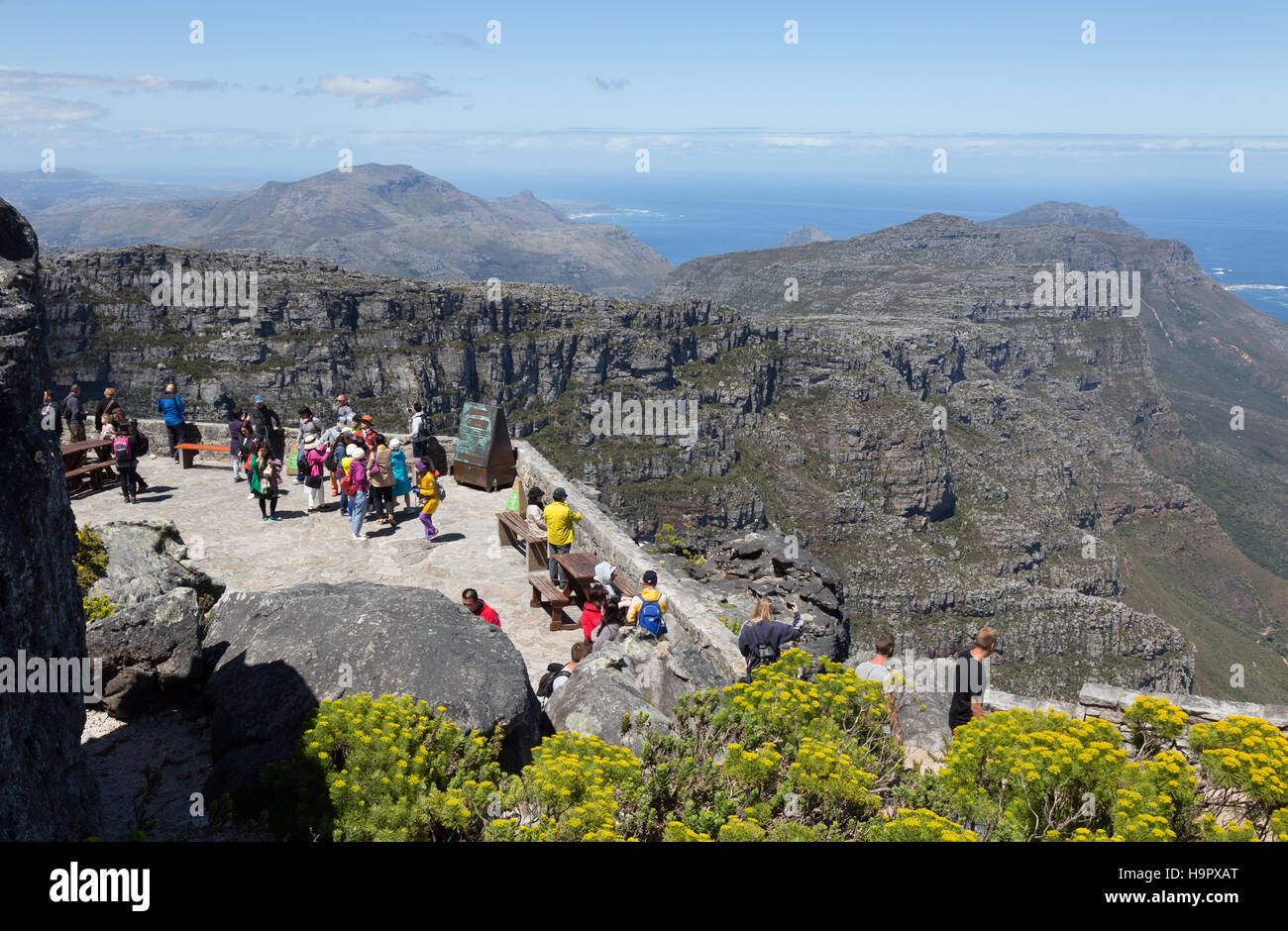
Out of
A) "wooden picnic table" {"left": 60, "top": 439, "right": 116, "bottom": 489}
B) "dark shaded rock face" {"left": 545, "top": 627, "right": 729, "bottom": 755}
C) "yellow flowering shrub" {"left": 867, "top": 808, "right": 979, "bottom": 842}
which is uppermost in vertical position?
"wooden picnic table" {"left": 60, "top": 439, "right": 116, "bottom": 489}

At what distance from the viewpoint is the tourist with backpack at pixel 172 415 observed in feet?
63.0

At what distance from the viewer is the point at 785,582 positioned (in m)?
14.1

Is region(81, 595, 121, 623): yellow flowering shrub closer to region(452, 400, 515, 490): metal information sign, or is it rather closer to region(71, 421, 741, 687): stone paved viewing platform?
region(71, 421, 741, 687): stone paved viewing platform

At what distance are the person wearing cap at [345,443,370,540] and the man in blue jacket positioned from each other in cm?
643

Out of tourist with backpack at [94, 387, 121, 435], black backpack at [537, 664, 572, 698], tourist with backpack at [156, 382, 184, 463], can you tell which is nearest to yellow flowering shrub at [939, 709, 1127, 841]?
black backpack at [537, 664, 572, 698]

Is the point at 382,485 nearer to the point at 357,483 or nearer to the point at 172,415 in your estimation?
the point at 357,483

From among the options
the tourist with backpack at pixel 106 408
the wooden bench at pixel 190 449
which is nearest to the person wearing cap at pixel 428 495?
the tourist with backpack at pixel 106 408

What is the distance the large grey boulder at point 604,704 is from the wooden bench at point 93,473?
560 inches

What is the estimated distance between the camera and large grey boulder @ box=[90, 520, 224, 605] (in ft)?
31.5

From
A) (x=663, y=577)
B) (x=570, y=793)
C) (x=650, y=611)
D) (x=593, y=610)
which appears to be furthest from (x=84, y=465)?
(x=570, y=793)

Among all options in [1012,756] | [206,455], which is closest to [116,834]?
[1012,756]

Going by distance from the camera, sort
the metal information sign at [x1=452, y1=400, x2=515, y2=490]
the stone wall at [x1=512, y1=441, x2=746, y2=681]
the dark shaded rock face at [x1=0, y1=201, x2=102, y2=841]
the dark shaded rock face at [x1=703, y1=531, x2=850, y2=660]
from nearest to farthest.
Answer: the dark shaded rock face at [x1=0, y1=201, x2=102, y2=841] < the stone wall at [x1=512, y1=441, x2=746, y2=681] < the dark shaded rock face at [x1=703, y1=531, x2=850, y2=660] < the metal information sign at [x1=452, y1=400, x2=515, y2=490]

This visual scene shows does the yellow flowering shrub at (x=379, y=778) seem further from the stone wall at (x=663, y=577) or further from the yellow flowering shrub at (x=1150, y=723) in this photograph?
→ the yellow flowering shrub at (x=1150, y=723)
